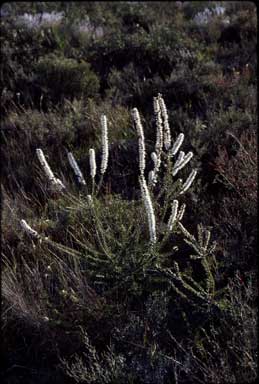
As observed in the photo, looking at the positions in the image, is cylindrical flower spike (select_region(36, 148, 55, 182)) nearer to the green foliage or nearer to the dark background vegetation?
the dark background vegetation

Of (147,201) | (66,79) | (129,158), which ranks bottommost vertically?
(129,158)

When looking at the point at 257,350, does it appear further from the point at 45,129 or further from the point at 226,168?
the point at 45,129

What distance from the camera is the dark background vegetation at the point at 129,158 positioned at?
8.86ft

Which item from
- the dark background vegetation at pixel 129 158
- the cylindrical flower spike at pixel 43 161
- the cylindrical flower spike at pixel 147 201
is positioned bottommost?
the dark background vegetation at pixel 129 158

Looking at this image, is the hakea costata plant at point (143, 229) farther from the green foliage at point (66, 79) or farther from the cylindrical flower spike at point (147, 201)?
the green foliage at point (66, 79)

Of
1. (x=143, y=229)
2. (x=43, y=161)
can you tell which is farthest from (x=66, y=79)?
(x=43, y=161)

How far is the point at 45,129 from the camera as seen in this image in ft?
16.2

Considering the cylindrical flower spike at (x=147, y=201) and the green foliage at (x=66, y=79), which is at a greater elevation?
the cylindrical flower spike at (x=147, y=201)

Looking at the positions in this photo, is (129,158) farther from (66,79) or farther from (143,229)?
(66,79)

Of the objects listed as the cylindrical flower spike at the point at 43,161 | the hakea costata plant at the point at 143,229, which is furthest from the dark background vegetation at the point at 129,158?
the cylindrical flower spike at the point at 43,161

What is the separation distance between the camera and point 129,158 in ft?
14.3

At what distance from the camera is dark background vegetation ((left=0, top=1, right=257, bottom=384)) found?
8.86ft

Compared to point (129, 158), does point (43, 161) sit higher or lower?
higher

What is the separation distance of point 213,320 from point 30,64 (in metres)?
4.72
